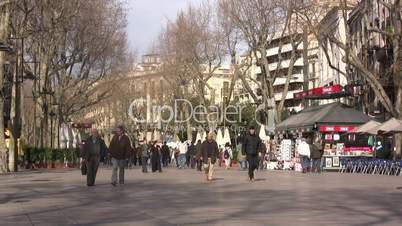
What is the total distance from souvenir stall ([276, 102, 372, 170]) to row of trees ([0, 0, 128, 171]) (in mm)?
14833

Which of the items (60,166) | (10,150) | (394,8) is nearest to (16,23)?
(10,150)

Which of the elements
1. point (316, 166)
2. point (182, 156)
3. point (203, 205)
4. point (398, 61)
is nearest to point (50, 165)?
point (182, 156)

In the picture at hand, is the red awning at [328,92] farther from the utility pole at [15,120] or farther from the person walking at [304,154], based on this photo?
the utility pole at [15,120]

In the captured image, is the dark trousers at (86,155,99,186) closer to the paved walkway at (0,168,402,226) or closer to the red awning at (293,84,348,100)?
the paved walkway at (0,168,402,226)

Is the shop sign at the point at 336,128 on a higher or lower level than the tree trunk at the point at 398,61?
lower

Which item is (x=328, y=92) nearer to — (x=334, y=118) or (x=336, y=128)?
(x=334, y=118)

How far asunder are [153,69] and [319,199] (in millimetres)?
69373

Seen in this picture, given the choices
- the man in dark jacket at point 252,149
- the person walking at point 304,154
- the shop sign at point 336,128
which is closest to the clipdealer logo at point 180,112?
the shop sign at point 336,128

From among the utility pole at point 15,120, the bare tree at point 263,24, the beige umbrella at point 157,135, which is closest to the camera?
the utility pole at point 15,120

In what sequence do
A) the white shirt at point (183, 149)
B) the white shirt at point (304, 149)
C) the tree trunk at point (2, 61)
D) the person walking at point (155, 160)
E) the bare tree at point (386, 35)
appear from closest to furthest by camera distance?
1. the bare tree at point (386, 35)
2. the white shirt at point (304, 149)
3. the tree trunk at point (2, 61)
4. the person walking at point (155, 160)
5. the white shirt at point (183, 149)

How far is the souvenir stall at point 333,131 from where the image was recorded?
38.2 m

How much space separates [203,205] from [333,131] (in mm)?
24575

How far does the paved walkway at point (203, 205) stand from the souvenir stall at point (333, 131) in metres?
15.9

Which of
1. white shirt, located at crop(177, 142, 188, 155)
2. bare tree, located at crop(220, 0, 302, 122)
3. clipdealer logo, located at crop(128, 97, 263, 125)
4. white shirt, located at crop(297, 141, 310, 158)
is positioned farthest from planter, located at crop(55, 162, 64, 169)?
white shirt, located at crop(297, 141, 310, 158)
